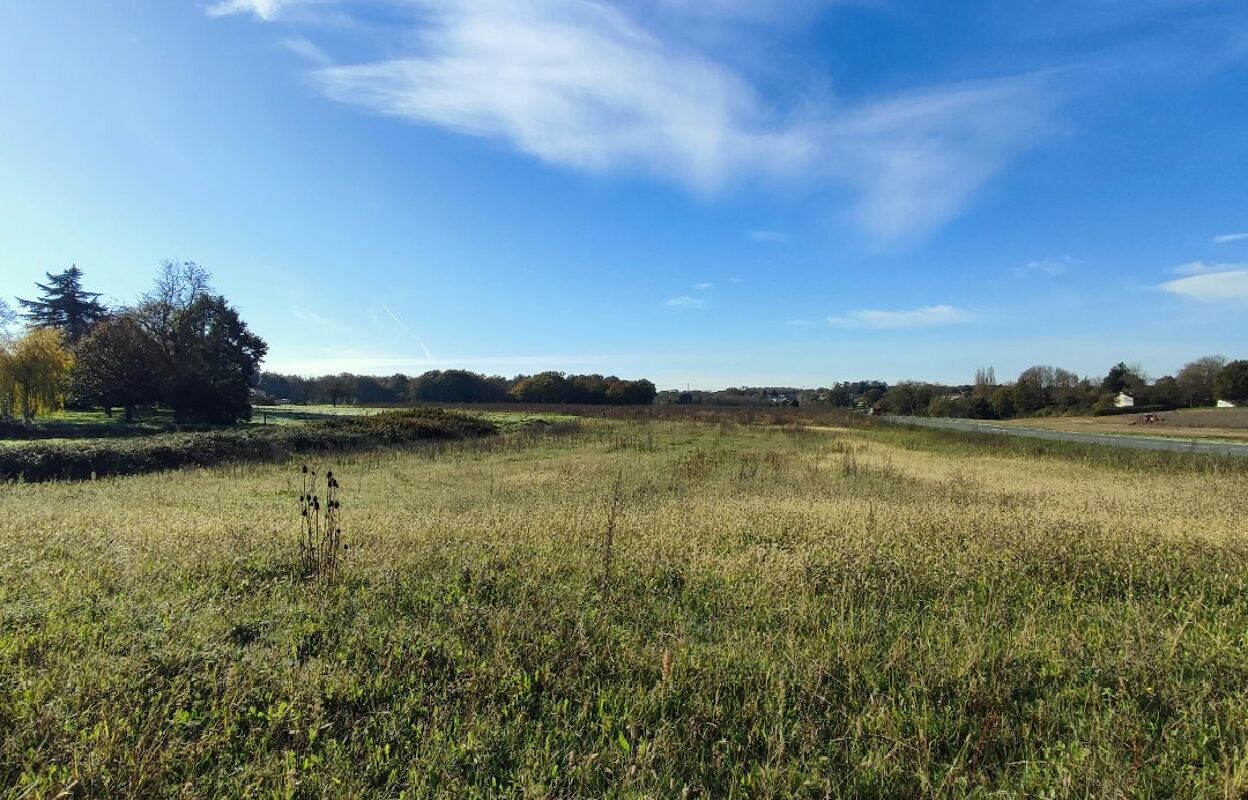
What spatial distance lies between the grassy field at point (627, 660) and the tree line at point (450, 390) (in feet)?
321

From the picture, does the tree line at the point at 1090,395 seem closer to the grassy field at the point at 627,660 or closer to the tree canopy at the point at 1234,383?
the tree canopy at the point at 1234,383

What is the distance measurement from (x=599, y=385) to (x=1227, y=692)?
110 meters

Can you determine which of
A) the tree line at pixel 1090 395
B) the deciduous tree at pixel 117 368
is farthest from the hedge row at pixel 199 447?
the tree line at pixel 1090 395

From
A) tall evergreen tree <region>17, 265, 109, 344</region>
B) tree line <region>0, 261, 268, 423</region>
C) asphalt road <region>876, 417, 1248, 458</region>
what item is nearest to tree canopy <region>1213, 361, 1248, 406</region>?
asphalt road <region>876, 417, 1248, 458</region>

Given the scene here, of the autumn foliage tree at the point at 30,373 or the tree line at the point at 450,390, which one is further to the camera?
the tree line at the point at 450,390

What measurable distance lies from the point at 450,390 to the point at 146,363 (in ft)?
→ 220

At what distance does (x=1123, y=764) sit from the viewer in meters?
3.17

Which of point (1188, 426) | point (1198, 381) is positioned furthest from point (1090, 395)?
point (1188, 426)

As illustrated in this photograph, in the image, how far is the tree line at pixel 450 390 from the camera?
109000 millimetres

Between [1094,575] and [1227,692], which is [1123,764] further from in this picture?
[1094,575]

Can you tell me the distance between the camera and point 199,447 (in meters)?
25.1

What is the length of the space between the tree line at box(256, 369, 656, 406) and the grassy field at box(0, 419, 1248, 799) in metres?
97.9

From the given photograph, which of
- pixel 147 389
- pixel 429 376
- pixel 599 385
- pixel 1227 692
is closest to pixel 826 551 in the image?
pixel 1227 692

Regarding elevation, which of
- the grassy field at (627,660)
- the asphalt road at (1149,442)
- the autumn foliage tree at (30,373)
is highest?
the autumn foliage tree at (30,373)
